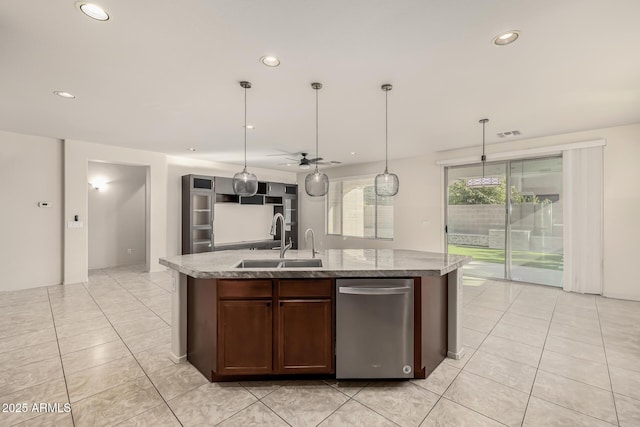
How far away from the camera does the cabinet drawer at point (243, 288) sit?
217 centimetres

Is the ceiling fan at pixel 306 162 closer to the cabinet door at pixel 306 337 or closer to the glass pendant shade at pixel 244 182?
the glass pendant shade at pixel 244 182

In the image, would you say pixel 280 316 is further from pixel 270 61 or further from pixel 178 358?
pixel 270 61

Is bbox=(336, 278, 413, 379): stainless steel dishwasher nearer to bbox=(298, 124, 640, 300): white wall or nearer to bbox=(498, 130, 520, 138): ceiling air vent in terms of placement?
bbox=(498, 130, 520, 138): ceiling air vent

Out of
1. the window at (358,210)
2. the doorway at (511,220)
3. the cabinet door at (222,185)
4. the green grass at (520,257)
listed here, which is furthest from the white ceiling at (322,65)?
the window at (358,210)

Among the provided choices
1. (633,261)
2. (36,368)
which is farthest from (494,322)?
(36,368)

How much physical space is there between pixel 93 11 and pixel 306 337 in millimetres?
A: 2707

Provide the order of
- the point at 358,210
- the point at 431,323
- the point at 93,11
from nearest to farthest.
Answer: the point at 93,11 < the point at 431,323 < the point at 358,210

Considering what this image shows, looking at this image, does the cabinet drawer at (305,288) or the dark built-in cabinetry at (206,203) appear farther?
the dark built-in cabinetry at (206,203)

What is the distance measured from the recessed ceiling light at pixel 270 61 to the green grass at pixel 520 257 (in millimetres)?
4519

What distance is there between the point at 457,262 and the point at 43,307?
536 cm

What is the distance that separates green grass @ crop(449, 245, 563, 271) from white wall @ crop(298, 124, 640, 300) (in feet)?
1.78

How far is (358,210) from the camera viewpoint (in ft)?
26.1

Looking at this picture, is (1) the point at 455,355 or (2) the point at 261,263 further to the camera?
(2) the point at 261,263

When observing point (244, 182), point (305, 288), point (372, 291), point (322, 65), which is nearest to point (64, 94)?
point (244, 182)
